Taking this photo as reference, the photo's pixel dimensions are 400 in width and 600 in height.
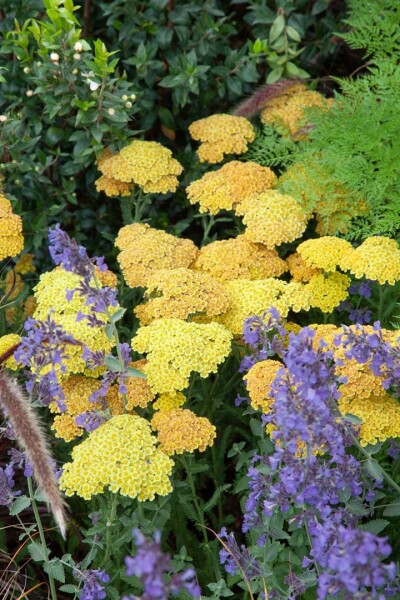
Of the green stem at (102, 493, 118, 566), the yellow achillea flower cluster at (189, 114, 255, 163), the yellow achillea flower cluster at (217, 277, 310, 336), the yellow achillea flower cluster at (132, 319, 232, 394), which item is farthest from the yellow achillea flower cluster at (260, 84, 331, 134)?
the green stem at (102, 493, 118, 566)

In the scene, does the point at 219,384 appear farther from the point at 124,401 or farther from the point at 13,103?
the point at 13,103

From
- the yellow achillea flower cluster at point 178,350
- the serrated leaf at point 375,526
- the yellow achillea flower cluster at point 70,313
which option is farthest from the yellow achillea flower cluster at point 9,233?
the serrated leaf at point 375,526

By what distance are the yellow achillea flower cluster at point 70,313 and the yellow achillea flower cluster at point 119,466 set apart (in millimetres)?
305

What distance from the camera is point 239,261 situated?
2.84 m

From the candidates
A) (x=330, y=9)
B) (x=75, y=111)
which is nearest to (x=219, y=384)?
(x=75, y=111)

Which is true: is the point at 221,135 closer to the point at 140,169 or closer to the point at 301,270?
the point at 140,169

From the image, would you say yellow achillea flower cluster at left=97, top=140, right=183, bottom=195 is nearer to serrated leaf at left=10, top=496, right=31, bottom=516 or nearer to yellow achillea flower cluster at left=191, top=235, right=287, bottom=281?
yellow achillea flower cluster at left=191, top=235, right=287, bottom=281

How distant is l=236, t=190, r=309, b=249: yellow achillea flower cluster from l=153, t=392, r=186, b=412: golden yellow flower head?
0.77 metres

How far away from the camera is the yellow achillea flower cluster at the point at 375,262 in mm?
2592

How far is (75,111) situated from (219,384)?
4.51ft

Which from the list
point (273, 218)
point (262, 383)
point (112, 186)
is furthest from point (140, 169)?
point (262, 383)

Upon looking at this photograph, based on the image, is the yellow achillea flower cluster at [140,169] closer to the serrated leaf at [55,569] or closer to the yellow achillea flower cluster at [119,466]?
the yellow achillea flower cluster at [119,466]

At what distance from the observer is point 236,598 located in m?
2.52

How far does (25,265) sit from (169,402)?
1297 mm
